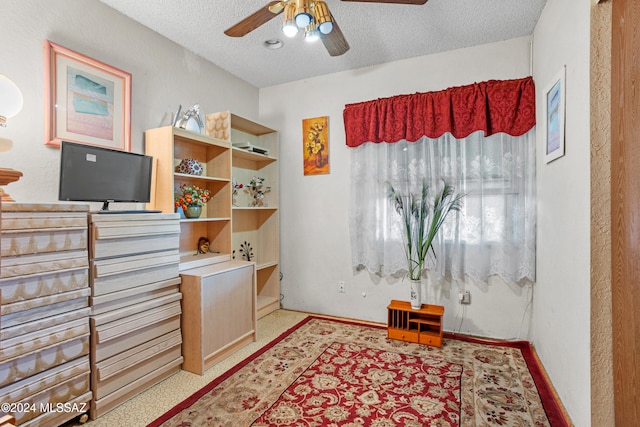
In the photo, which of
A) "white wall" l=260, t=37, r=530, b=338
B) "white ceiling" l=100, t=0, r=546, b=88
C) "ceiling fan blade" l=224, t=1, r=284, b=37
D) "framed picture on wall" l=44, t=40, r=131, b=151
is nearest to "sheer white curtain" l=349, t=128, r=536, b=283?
"white wall" l=260, t=37, r=530, b=338

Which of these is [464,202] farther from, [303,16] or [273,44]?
[273,44]

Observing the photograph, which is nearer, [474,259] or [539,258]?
[539,258]

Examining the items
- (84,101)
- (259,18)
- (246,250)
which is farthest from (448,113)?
(84,101)

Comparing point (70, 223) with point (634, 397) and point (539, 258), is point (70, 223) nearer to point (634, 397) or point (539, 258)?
point (634, 397)

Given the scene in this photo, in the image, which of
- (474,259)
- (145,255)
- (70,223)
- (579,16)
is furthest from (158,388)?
(579,16)

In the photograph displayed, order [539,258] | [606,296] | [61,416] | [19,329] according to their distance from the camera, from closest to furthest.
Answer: [606,296] → [19,329] → [61,416] → [539,258]

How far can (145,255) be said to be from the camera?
202 cm

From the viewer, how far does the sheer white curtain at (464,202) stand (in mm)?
2596

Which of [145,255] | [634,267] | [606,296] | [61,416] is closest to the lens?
[634,267]

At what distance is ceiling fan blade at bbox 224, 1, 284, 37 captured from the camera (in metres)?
1.70

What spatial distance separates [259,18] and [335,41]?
498 mm

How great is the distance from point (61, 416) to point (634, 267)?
8.75 ft

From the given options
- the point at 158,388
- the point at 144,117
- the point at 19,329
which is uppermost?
the point at 144,117

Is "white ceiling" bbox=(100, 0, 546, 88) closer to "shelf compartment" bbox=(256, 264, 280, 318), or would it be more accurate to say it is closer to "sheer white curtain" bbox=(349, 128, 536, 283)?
"sheer white curtain" bbox=(349, 128, 536, 283)
